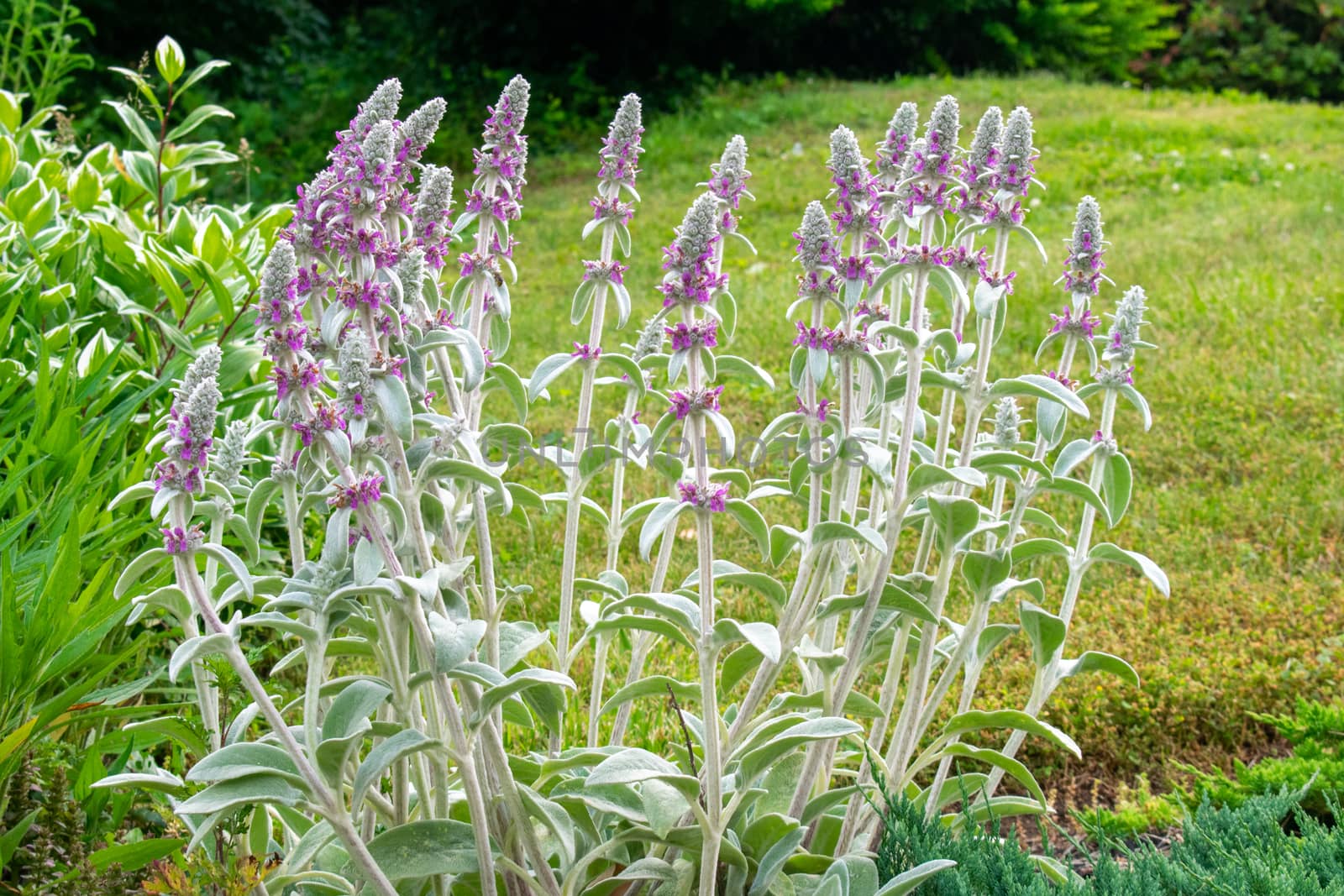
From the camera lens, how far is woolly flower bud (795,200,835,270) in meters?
1.81

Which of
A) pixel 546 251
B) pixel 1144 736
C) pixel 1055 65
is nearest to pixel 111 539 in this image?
pixel 1144 736

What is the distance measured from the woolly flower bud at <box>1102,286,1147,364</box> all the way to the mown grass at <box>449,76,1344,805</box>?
118cm

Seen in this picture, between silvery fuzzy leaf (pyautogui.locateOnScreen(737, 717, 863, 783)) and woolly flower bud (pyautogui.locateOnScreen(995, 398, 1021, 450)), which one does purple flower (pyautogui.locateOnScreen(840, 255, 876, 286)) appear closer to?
woolly flower bud (pyautogui.locateOnScreen(995, 398, 1021, 450))

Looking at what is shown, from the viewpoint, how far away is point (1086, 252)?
2070 mm

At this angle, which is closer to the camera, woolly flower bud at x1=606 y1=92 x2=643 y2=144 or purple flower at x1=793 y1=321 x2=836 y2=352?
purple flower at x1=793 y1=321 x2=836 y2=352

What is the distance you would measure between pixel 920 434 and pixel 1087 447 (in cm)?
30

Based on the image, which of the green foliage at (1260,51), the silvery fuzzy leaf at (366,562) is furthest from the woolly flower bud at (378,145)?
the green foliage at (1260,51)

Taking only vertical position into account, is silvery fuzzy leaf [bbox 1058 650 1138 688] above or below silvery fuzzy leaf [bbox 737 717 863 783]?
below

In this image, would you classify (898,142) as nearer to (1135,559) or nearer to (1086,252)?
(1086,252)

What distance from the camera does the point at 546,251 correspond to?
7.41 metres

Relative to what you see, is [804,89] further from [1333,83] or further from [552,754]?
[552,754]

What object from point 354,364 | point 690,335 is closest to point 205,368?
point 354,364

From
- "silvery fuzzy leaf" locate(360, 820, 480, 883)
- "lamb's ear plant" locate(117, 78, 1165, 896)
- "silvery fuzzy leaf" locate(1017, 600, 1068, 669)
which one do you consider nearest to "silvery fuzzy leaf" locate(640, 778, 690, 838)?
"lamb's ear plant" locate(117, 78, 1165, 896)

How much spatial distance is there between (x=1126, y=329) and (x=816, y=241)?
66 centimetres
